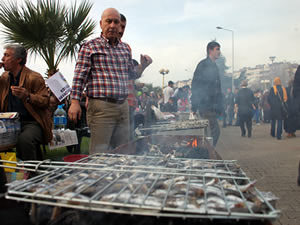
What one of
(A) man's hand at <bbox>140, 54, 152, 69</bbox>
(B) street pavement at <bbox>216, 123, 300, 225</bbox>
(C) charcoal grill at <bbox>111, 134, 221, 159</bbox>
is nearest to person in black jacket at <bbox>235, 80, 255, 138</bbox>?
(B) street pavement at <bbox>216, 123, 300, 225</bbox>

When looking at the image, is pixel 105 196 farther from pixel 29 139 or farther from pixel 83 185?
pixel 29 139

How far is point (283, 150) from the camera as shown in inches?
252

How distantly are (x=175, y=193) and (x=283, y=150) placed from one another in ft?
20.1

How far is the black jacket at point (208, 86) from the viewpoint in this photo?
16.0 feet

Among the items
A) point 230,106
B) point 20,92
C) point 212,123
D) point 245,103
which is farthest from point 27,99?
point 230,106

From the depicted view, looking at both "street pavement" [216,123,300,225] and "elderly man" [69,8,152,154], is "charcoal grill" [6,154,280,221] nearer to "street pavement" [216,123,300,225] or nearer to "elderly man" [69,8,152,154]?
"elderly man" [69,8,152,154]

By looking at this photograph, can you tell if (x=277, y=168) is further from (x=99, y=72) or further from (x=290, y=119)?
(x=290, y=119)

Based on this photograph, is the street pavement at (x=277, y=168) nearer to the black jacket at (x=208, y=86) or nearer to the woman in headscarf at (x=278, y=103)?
the woman in headscarf at (x=278, y=103)

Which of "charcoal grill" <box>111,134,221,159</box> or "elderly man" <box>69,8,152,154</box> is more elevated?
"elderly man" <box>69,8,152,154</box>

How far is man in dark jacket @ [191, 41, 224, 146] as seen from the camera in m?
4.84

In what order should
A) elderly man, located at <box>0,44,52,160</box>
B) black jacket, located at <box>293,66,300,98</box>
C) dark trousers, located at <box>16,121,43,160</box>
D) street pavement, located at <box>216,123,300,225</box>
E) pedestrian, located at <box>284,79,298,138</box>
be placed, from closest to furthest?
street pavement, located at <box>216,123,300,225</box>, dark trousers, located at <box>16,121,43,160</box>, elderly man, located at <box>0,44,52,160</box>, black jacket, located at <box>293,66,300,98</box>, pedestrian, located at <box>284,79,298,138</box>

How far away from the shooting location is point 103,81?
2.77m

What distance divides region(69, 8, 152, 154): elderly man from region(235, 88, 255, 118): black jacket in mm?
7310

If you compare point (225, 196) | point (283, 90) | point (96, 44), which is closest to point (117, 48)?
point (96, 44)
